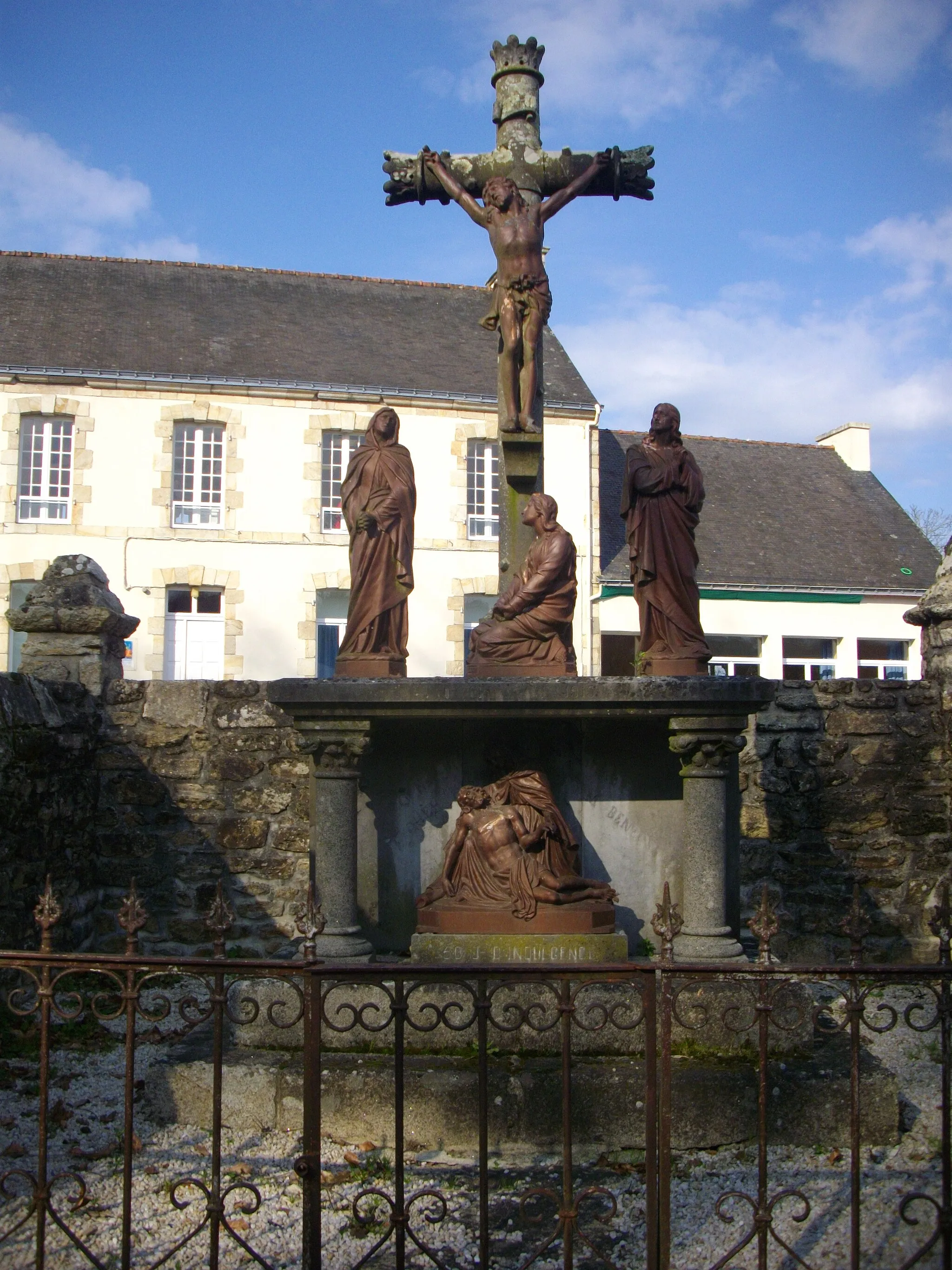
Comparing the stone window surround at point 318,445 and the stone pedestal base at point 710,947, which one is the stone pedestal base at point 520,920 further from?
the stone window surround at point 318,445

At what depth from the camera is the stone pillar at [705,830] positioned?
18.0 ft

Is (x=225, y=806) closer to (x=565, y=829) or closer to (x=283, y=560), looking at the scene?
(x=565, y=829)

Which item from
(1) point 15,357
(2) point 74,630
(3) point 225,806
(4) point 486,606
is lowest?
(3) point 225,806

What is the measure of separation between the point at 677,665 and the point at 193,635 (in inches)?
556

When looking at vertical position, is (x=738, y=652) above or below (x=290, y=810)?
above

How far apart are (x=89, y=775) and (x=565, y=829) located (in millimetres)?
4092

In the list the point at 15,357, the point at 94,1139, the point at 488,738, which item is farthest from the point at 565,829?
the point at 15,357

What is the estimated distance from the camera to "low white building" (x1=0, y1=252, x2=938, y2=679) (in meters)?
18.4

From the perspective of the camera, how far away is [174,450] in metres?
18.8

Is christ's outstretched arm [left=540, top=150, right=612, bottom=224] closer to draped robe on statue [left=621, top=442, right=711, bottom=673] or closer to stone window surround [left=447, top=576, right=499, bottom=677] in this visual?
draped robe on statue [left=621, top=442, right=711, bottom=673]

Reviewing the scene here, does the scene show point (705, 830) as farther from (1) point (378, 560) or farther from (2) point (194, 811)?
(2) point (194, 811)

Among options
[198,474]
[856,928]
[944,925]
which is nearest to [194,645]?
[198,474]

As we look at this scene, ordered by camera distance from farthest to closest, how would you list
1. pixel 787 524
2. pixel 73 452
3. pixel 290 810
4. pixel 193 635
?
pixel 787 524
pixel 193 635
pixel 73 452
pixel 290 810

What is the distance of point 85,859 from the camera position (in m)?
7.93
